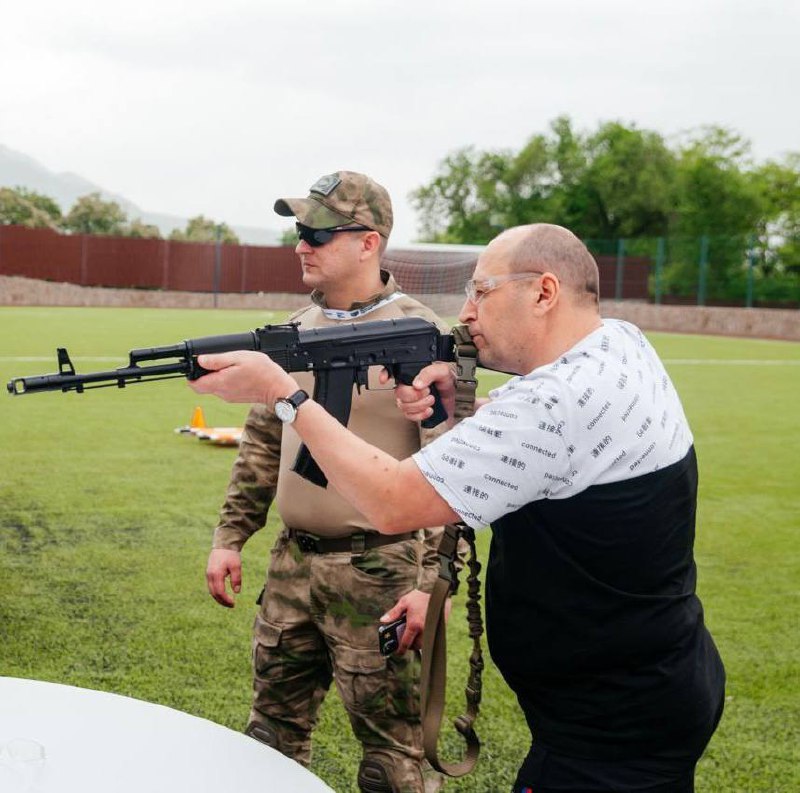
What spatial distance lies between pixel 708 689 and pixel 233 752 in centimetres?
101

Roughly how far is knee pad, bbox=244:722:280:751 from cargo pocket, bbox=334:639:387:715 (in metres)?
0.31

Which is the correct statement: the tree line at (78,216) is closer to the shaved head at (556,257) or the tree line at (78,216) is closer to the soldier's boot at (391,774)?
the soldier's boot at (391,774)

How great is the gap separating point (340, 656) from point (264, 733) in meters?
0.41

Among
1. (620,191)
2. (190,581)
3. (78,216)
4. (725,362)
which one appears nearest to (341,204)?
(190,581)

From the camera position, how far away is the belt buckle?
133 inches

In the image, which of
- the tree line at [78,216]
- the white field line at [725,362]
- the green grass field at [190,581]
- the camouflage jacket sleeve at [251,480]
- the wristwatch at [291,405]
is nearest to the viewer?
the wristwatch at [291,405]

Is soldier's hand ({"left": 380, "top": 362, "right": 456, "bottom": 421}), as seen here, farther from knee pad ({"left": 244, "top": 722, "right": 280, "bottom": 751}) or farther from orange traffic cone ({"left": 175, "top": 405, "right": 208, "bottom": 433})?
orange traffic cone ({"left": 175, "top": 405, "right": 208, "bottom": 433})

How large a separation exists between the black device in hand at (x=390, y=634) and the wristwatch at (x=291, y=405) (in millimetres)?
934

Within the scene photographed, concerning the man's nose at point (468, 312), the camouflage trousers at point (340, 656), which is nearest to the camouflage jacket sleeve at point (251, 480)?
the camouflage trousers at point (340, 656)

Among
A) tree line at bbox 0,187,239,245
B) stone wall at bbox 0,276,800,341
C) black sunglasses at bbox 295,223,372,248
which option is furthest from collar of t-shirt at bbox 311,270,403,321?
tree line at bbox 0,187,239,245

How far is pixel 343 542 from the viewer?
11.0ft

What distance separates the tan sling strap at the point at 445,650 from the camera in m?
2.44

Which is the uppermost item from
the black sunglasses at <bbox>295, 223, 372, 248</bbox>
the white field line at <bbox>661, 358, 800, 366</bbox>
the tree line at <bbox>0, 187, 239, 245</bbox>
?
the tree line at <bbox>0, 187, 239, 245</bbox>

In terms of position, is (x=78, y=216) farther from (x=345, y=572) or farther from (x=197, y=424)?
(x=345, y=572)
